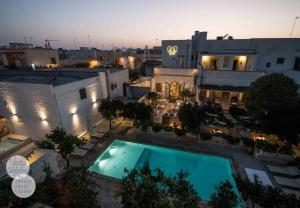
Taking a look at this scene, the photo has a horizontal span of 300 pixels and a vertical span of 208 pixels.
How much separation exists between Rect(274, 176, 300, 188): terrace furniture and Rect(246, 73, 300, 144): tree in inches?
155

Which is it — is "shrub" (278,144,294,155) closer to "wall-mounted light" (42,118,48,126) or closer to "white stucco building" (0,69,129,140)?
"white stucco building" (0,69,129,140)

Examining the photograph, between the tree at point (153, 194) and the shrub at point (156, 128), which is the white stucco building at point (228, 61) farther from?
the tree at point (153, 194)

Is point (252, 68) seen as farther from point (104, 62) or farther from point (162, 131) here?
point (104, 62)

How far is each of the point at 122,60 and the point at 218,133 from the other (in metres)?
45.9

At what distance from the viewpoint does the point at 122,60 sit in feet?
176

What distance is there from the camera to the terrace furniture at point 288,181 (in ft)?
30.9

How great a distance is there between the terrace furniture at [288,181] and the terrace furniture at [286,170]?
0.47 meters

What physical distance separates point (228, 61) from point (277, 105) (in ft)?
49.3

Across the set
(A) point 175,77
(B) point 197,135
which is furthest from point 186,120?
(A) point 175,77

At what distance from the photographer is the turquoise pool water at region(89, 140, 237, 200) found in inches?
450

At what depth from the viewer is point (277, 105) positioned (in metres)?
13.4

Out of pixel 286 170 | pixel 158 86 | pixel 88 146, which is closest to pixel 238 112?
pixel 286 170

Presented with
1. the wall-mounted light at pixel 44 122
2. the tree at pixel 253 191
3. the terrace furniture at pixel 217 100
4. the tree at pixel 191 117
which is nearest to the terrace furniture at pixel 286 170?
the tree at pixel 253 191

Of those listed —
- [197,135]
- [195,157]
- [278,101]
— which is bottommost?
[195,157]
